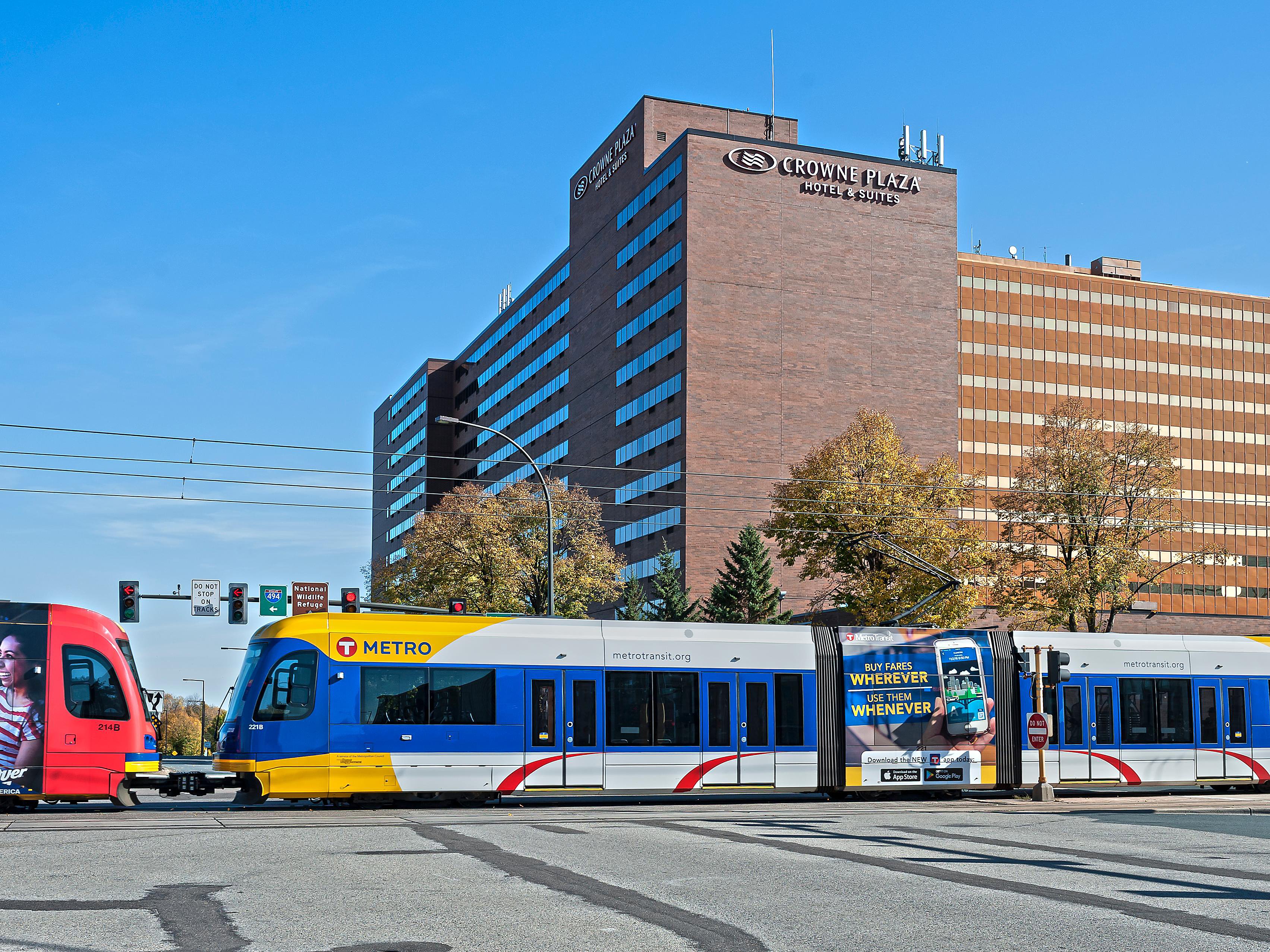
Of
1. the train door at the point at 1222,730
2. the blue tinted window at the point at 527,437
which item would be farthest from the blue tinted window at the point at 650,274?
the train door at the point at 1222,730

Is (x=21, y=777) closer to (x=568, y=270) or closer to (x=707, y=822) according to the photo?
(x=707, y=822)

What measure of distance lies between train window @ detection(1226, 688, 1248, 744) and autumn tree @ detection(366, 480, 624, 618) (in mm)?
30743

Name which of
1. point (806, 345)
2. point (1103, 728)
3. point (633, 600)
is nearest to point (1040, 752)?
point (1103, 728)

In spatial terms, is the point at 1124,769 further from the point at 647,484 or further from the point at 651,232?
the point at 651,232

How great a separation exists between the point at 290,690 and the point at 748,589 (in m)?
42.1

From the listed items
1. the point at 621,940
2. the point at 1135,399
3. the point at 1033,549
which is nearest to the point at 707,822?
the point at 621,940

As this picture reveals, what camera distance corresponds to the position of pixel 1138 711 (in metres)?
27.1

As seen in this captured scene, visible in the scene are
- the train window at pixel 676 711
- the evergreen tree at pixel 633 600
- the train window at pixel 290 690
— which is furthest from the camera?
the evergreen tree at pixel 633 600

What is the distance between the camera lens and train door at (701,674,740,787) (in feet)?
78.4

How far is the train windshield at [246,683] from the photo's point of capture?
71.3 ft

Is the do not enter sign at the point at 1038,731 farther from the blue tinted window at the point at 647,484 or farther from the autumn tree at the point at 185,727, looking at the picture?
the autumn tree at the point at 185,727

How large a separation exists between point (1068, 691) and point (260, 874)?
62.7 feet

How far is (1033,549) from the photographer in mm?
49656

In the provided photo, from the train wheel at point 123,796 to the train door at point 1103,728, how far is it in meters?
18.0
